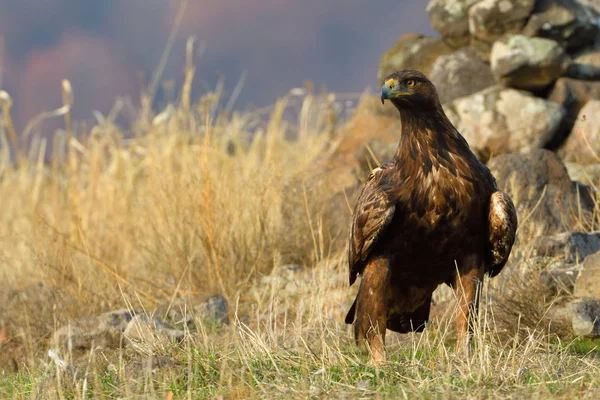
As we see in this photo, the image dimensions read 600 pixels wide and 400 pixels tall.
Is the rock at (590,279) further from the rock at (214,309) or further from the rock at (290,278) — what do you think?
the rock at (214,309)

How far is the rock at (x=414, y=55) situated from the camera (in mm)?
12703

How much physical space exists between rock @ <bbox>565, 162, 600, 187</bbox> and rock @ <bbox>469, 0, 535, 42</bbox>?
2070 millimetres

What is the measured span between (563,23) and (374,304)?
23.0 ft

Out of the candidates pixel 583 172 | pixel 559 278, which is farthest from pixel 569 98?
pixel 559 278

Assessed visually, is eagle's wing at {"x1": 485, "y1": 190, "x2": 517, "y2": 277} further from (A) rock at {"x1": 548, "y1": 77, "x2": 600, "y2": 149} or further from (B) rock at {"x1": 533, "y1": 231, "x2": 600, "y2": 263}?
(A) rock at {"x1": 548, "y1": 77, "x2": 600, "y2": 149}

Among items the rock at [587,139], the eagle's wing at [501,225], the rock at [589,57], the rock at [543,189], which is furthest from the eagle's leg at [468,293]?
the rock at [589,57]

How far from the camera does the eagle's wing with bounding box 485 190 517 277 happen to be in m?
5.11

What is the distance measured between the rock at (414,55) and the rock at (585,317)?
6574 millimetres

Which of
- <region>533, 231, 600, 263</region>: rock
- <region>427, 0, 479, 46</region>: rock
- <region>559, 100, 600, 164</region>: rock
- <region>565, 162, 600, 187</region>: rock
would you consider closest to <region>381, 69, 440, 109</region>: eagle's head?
<region>533, 231, 600, 263</region>: rock

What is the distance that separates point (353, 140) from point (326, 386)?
7.88 meters

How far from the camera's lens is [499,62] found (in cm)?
1076

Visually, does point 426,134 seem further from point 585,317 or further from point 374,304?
point 585,317

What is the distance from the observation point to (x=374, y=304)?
534cm

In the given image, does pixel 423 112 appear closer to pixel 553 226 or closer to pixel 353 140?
pixel 553 226
